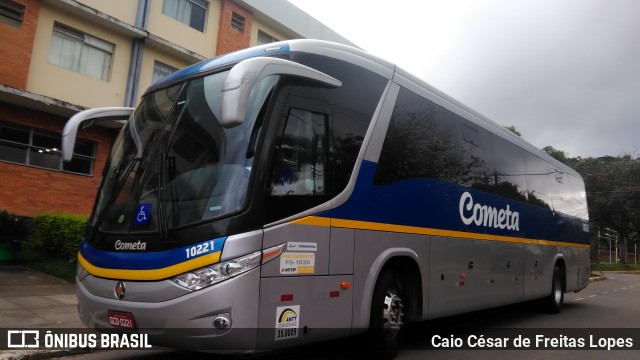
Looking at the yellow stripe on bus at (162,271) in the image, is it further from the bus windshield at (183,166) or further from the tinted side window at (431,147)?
the tinted side window at (431,147)

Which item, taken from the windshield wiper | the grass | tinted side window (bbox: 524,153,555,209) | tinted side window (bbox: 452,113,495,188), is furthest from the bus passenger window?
the grass

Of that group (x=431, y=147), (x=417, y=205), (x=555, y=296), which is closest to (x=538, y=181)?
(x=555, y=296)

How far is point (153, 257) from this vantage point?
172 inches

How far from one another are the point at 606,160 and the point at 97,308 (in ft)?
162

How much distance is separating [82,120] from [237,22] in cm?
1518

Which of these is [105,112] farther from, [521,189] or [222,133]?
[521,189]

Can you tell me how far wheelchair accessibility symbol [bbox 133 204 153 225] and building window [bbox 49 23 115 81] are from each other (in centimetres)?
1209

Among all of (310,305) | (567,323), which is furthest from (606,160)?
(310,305)

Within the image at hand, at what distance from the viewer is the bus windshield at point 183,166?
4469 millimetres

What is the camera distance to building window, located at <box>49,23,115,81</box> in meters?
14.6

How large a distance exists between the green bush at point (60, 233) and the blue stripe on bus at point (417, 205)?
26.6 ft

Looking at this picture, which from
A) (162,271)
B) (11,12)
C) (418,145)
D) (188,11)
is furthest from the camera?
(188,11)

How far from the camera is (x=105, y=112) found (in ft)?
20.0

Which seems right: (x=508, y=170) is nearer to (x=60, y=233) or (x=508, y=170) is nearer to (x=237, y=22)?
(x=60, y=233)
